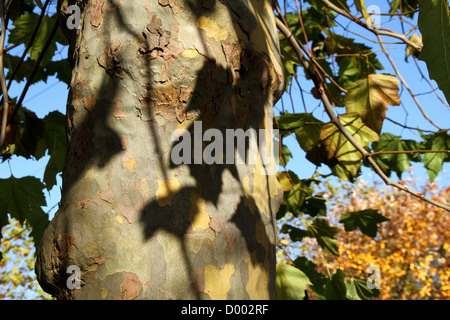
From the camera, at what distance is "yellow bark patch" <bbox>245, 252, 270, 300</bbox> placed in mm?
926

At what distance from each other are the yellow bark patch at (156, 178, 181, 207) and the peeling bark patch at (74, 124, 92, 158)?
19 cm

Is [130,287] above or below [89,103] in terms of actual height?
below

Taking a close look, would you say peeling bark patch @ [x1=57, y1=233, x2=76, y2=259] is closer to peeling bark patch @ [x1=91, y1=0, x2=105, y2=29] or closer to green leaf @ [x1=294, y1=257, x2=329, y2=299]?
peeling bark patch @ [x1=91, y1=0, x2=105, y2=29]

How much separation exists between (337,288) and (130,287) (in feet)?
4.54

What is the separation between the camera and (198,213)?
0.90 metres

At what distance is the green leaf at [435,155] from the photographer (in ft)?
8.43

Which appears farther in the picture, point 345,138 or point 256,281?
point 345,138

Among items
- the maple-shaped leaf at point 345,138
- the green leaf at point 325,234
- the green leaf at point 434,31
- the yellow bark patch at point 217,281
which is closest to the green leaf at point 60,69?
the maple-shaped leaf at point 345,138

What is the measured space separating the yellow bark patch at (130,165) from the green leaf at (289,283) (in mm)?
814

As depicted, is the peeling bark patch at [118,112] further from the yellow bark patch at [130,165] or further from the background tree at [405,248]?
the background tree at [405,248]

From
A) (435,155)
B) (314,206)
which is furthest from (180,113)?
(435,155)

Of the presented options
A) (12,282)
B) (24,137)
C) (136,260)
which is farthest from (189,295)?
(12,282)

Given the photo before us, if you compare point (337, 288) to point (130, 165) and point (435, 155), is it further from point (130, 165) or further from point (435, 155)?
point (130, 165)

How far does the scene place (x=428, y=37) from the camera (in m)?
0.81
